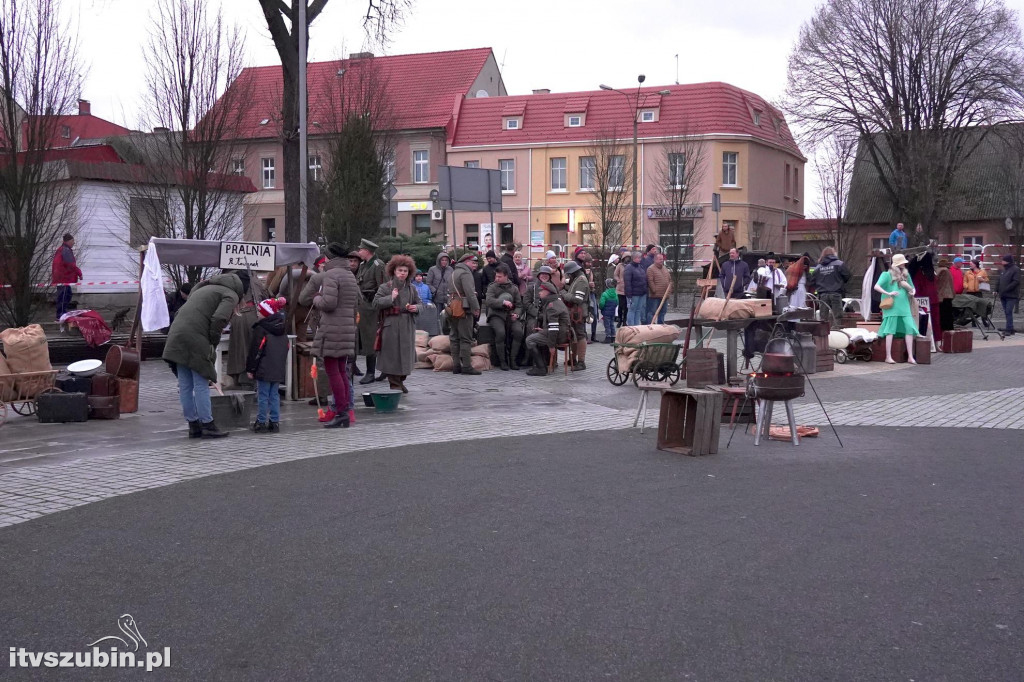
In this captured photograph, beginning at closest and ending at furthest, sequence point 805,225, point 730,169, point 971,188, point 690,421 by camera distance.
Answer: point 690,421 < point 971,188 < point 730,169 < point 805,225

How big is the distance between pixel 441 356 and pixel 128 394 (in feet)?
20.7

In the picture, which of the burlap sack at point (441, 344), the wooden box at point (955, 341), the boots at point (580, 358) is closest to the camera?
the boots at point (580, 358)

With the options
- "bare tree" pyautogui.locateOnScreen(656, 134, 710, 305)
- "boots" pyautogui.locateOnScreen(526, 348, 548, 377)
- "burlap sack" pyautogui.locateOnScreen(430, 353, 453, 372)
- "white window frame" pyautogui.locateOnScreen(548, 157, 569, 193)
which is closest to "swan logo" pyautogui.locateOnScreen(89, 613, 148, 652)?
"boots" pyautogui.locateOnScreen(526, 348, 548, 377)

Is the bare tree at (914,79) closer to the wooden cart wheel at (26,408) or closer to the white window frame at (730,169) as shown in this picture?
the white window frame at (730,169)

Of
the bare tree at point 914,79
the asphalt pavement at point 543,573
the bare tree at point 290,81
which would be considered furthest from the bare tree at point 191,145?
the bare tree at point 914,79

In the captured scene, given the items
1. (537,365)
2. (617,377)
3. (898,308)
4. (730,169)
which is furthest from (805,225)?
(617,377)

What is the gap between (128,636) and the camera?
4.97 meters

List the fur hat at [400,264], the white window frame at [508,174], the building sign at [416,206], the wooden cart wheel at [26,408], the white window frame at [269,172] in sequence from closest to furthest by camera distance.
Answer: the wooden cart wheel at [26,408] → the fur hat at [400,264] → the building sign at [416,206] → the white window frame at [508,174] → the white window frame at [269,172]

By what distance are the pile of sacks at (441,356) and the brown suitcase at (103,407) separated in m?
6.50

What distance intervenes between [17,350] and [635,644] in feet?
32.4

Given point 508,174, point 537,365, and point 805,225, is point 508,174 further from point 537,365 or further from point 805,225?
point 537,365

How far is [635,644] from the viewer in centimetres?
486

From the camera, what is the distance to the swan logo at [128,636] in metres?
4.86

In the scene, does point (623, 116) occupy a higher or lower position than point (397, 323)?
higher
